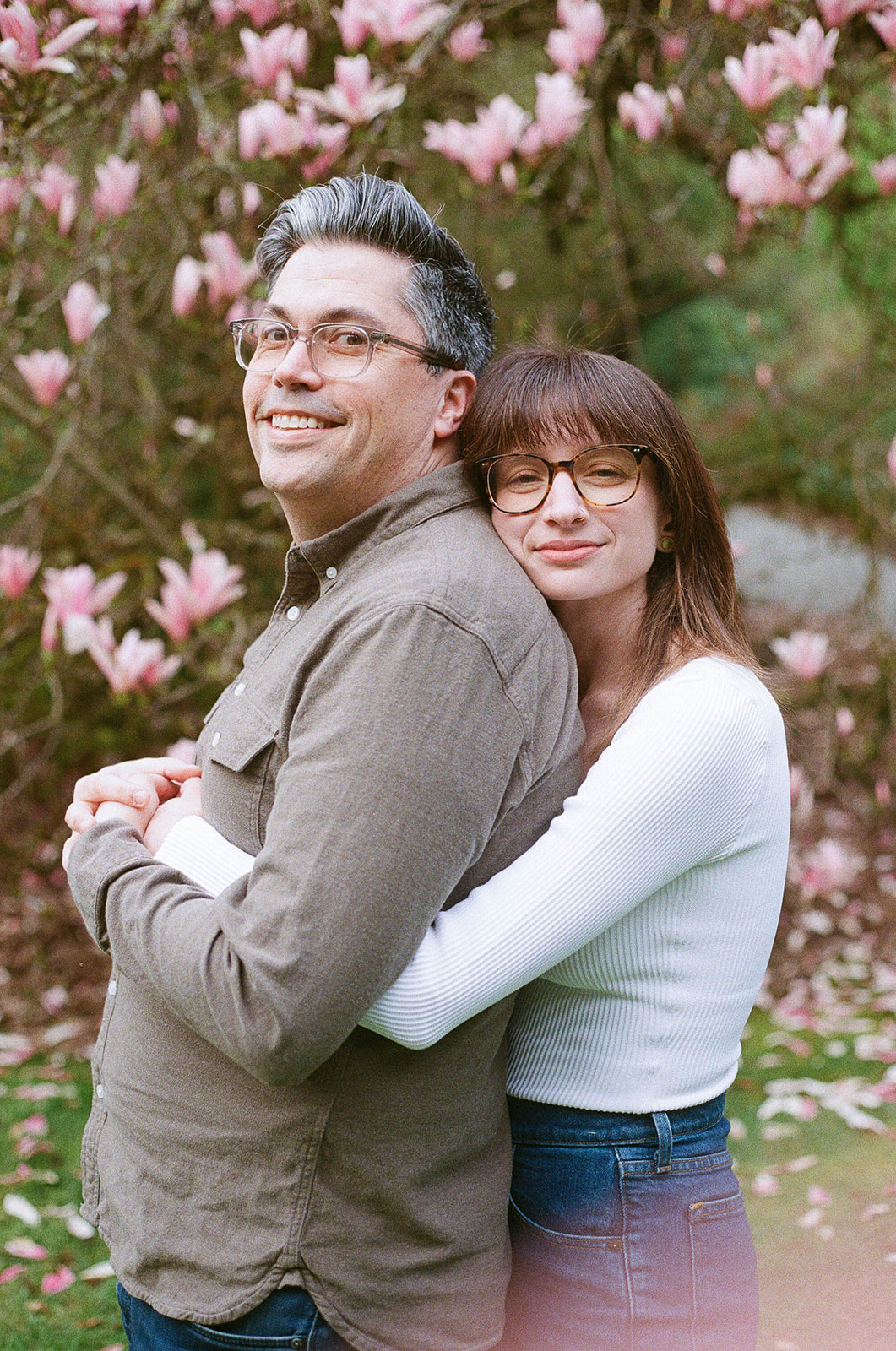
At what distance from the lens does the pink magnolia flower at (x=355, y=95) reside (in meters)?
2.95

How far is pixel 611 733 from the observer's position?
1771 millimetres

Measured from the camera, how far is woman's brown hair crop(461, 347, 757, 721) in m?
1.77

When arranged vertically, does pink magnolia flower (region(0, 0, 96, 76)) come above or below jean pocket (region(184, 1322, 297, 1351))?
above

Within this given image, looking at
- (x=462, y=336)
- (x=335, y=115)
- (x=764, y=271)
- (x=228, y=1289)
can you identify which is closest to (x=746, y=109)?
(x=335, y=115)

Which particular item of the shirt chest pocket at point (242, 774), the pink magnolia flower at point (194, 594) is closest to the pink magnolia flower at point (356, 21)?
the pink magnolia flower at point (194, 594)

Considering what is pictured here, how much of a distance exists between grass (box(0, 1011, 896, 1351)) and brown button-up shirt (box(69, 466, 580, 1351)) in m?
1.32

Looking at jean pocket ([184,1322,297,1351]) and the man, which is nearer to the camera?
the man

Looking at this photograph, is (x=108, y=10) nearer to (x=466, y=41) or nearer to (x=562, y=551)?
(x=466, y=41)

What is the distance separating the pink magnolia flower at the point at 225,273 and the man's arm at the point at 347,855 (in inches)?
82.3

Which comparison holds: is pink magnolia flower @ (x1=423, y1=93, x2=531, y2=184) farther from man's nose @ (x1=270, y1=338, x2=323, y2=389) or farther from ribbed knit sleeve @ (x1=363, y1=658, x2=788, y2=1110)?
ribbed knit sleeve @ (x1=363, y1=658, x2=788, y2=1110)

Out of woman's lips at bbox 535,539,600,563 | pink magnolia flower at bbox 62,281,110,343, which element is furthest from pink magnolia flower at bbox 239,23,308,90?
woman's lips at bbox 535,539,600,563

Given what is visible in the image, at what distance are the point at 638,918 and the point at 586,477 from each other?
627 mm

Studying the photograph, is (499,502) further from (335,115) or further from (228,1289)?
(335,115)

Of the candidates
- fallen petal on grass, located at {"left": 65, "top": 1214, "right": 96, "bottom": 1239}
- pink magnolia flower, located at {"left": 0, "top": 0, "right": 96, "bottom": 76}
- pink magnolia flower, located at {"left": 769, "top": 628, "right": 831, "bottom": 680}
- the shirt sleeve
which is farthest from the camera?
pink magnolia flower, located at {"left": 769, "top": 628, "right": 831, "bottom": 680}
